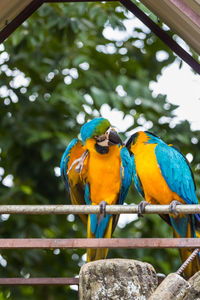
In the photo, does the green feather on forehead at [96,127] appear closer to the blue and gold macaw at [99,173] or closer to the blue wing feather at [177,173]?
the blue and gold macaw at [99,173]

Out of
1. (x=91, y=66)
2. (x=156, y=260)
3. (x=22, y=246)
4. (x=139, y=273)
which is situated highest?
(x=139, y=273)

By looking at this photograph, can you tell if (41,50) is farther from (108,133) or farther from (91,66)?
(108,133)

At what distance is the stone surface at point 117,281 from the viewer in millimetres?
1713

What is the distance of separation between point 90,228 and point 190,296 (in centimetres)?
143

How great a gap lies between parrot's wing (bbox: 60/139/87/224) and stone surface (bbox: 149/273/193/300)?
137cm

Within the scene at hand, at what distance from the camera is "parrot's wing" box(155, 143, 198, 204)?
2854 millimetres

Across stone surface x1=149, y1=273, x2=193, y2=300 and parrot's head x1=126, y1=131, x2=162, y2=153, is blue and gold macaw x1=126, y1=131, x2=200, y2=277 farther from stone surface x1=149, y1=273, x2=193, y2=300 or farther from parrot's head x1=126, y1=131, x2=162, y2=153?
stone surface x1=149, y1=273, x2=193, y2=300

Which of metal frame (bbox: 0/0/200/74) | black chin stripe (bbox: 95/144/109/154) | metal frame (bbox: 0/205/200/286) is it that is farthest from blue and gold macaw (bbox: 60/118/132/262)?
metal frame (bbox: 0/205/200/286)

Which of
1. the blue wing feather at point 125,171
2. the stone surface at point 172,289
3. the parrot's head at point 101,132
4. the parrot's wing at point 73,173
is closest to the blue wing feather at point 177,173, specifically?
the blue wing feather at point 125,171

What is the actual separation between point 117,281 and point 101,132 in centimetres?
119

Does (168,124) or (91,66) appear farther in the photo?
(91,66)

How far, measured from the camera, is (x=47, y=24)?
4340mm

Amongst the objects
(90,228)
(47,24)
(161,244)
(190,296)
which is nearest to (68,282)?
(161,244)

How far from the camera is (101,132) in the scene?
2.80 metres
